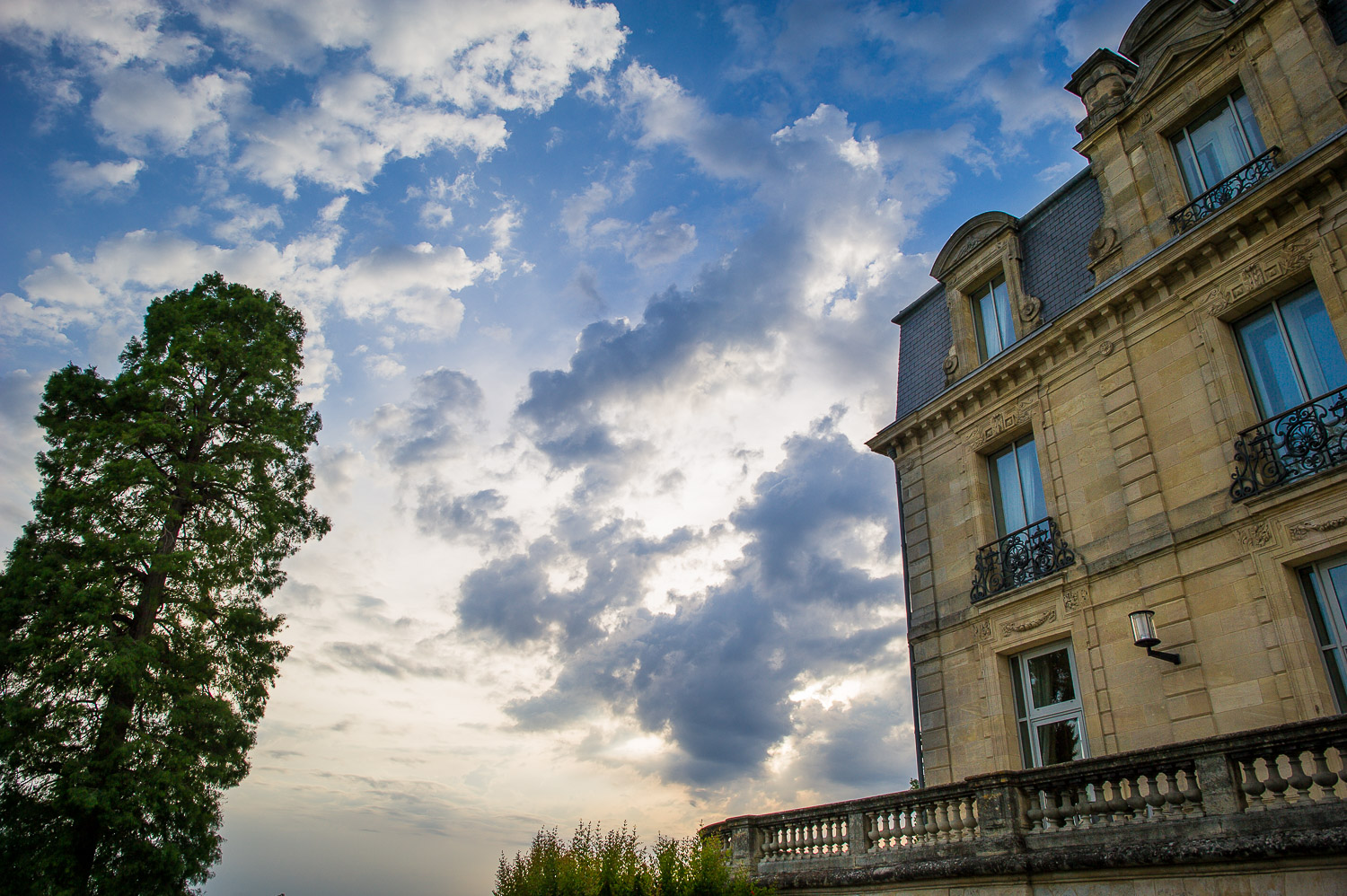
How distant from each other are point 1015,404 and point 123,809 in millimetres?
15794

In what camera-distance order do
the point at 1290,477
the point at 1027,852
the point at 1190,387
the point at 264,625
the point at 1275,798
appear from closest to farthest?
the point at 1275,798 < the point at 1027,852 < the point at 1290,477 < the point at 1190,387 < the point at 264,625

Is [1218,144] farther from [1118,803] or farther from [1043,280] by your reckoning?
[1118,803]

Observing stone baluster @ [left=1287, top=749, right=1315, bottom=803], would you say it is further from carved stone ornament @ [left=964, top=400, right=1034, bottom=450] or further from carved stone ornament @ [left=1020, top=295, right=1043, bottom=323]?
carved stone ornament @ [left=1020, top=295, right=1043, bottom=323]

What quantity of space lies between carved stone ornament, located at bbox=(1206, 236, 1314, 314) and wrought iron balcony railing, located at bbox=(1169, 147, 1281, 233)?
971 mm

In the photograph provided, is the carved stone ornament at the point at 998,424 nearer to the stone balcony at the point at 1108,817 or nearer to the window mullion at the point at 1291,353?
the window mullion at the point at 1291,353

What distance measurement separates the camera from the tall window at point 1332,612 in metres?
8.18

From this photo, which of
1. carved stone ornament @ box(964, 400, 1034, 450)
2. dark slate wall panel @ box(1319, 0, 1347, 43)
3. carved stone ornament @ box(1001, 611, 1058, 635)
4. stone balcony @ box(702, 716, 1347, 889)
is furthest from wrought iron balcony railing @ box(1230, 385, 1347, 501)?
dark slate wall panel @ box(1319, 0, 1347, 43)

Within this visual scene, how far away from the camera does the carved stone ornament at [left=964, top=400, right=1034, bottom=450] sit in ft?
42.6

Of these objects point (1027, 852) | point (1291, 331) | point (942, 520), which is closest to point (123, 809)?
point (1027, 852)

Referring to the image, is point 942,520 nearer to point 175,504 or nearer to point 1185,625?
point 1185,625

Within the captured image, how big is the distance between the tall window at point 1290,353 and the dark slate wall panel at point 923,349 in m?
5.41

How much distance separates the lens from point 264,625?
15.3 metres

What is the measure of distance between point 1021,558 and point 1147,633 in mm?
2909

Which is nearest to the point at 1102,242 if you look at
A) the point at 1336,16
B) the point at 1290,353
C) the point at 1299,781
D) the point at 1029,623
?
the point at 1290,353
